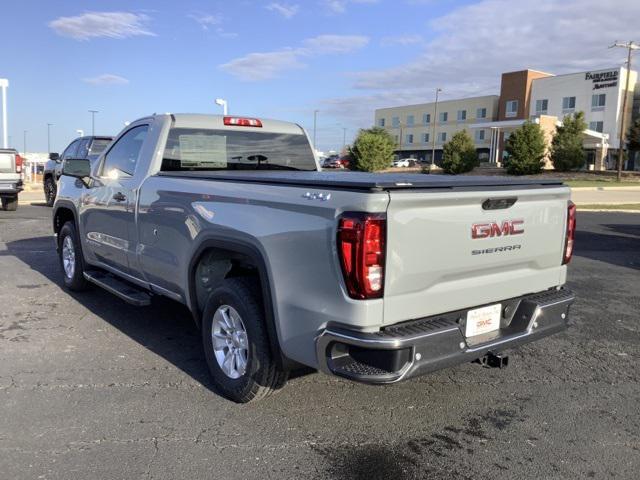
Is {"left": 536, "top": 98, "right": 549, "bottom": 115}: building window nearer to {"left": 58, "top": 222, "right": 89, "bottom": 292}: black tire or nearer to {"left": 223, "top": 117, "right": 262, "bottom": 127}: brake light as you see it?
{"left": 223, "top": 117, "right": 262, "bottom": 127}: brake light

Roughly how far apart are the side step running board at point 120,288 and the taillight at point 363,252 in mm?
2542

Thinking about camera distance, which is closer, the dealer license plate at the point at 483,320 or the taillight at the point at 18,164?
the dealer license plate at the point at 483,320

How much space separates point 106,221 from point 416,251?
12.0 ft

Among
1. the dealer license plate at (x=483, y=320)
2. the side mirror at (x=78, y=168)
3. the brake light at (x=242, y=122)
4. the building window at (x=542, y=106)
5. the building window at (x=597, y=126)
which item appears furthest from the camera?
the building window at (x=542, y=106)

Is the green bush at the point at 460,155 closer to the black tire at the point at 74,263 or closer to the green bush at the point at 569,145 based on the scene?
the green bush at the point at 569,145

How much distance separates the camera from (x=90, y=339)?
17.1 ft

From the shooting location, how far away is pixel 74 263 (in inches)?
263

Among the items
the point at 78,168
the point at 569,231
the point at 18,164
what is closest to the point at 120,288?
the point at 78,168

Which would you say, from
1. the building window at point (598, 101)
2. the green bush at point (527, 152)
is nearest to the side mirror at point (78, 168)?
the green bush at point (527, 152)

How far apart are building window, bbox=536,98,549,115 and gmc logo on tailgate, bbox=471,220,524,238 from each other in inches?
3047

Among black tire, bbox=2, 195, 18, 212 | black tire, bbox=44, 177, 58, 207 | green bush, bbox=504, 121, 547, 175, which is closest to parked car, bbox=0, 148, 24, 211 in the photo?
black tire, bbox=2, 195, 18, 212

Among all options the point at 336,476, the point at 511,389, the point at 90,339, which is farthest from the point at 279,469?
the point at 90,339

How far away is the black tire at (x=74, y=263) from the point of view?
652cm

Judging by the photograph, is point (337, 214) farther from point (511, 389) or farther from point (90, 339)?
point (90, 339)
